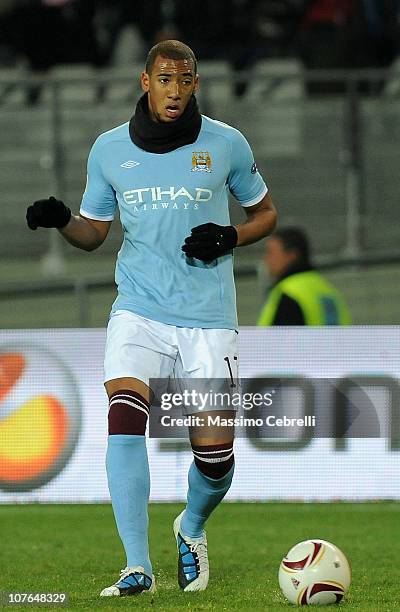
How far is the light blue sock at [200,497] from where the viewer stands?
5680mm

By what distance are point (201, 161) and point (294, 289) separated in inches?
157

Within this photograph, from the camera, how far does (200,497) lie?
572 cm

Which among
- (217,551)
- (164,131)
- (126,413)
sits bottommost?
(217,551)

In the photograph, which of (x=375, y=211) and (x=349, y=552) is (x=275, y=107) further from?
(x=349, y=552)

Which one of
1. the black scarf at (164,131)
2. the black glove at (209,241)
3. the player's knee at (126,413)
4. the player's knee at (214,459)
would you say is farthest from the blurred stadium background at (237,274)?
the black scarf at (164,131)

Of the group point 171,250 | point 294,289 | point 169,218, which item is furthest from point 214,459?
point 294,289

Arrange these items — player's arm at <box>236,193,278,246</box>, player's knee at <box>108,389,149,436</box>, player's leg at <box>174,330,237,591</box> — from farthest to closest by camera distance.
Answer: player's arm at <box>236,193,278,246</box>, player's leg at <box>174,330,237,591</box>, player's knee at <box>108,389,149,436</box>

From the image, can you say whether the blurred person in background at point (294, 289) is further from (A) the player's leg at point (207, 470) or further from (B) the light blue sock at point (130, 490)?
(B) the light blue sock at point (130, 490)

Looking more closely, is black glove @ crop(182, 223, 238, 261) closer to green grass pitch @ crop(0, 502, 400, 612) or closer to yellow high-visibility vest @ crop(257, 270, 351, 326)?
green grass pitch @ crop(0, 502, 400, 612)

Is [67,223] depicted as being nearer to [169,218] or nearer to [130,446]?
[169,218]

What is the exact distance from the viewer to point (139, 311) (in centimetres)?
552

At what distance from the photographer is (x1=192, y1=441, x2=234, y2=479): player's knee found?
18.2ft

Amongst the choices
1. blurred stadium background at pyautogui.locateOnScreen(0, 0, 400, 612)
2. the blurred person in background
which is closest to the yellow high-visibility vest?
the blurred person in background

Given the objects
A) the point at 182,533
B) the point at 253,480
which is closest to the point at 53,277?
the point at 253,480
